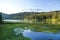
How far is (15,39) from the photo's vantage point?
1.77m

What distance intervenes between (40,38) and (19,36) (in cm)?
32

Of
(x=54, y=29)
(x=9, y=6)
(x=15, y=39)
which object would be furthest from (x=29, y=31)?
(x=9, y=6)

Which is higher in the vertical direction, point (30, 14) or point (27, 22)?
point (30, 14)

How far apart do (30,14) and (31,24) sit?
0.16 m

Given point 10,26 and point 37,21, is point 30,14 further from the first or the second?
point 10,26

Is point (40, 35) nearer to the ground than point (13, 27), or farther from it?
nearer to the ground

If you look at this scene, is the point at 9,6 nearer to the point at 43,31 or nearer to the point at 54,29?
the point at 43,31

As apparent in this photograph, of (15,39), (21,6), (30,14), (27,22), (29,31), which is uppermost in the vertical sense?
(21,6)

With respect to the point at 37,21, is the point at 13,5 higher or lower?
higher

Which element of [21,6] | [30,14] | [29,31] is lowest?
[29,31]

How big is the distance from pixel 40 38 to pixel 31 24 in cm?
25

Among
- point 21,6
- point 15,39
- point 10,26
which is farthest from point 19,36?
point 21,6

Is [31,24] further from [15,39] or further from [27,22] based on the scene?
[15,39]

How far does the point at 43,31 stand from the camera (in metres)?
1.75
